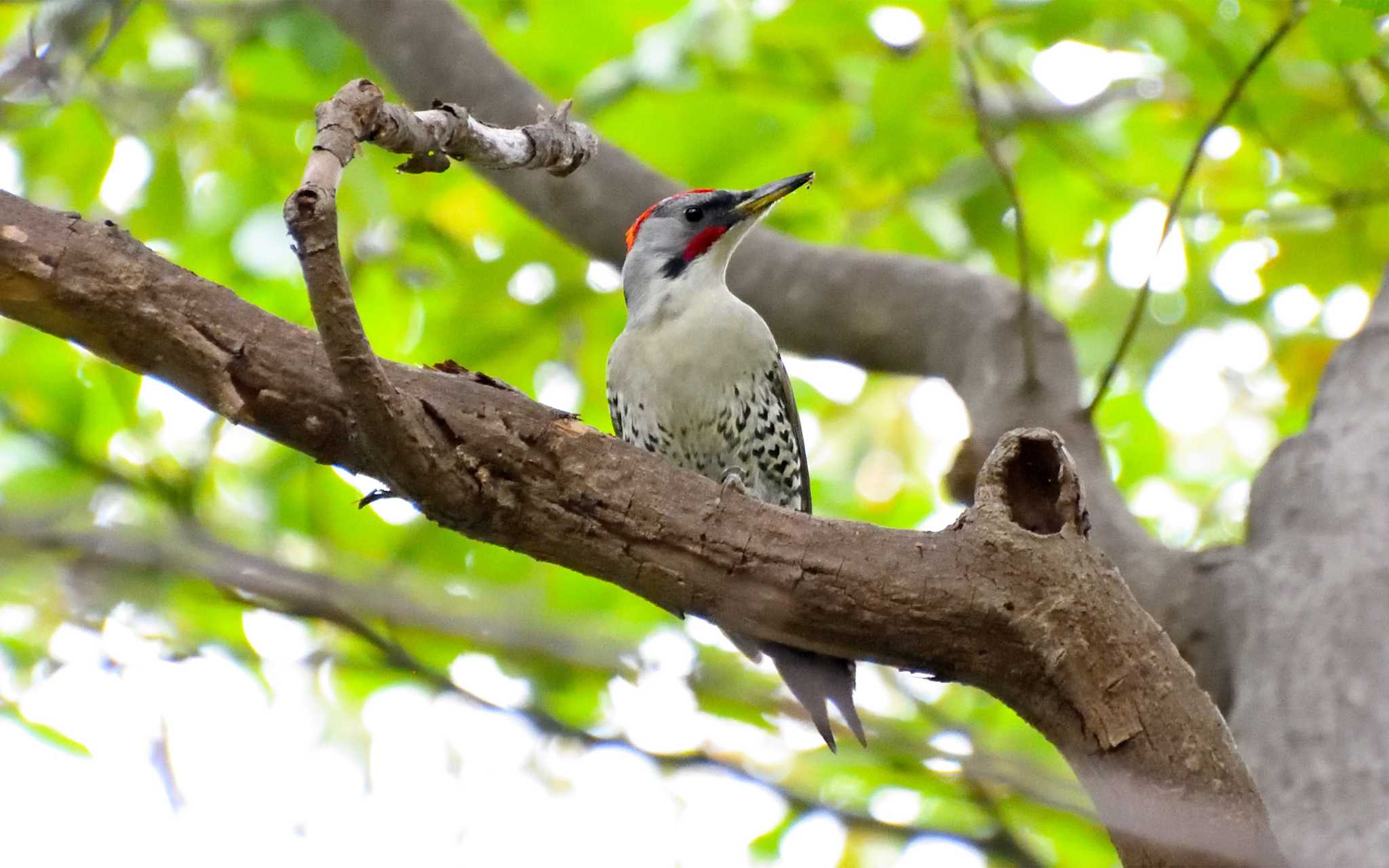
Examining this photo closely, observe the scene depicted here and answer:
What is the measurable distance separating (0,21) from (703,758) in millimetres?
4464

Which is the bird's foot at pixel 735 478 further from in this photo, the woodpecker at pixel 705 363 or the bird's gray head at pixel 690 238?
the bird's gray head at pixel 690 238

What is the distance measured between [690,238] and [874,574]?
7.17 feet

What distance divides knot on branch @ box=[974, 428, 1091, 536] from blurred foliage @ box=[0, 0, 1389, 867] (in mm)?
516

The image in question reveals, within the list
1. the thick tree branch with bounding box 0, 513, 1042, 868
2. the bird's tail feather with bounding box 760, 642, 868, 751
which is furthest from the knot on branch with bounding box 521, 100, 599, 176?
the bird's tail feather with bounding box 760, 642, 868, 751

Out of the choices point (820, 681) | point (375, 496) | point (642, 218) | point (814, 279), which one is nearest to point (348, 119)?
point (375, 496)

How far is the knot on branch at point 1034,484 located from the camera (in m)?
2.90

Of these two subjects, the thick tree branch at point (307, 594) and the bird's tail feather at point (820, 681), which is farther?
the bird's tail feather at point (820, 681)

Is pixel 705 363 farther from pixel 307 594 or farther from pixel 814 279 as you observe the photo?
pixel 307 594

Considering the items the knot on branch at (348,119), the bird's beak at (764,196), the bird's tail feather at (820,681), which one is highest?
the bird's beak at (764,196)

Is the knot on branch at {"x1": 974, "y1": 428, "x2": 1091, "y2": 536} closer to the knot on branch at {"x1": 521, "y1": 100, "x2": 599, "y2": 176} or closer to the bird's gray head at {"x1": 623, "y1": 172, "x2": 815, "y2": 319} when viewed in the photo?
the knot on branch at {"x1": 521, "y1": 100, "x2": 599, "y2": 176}

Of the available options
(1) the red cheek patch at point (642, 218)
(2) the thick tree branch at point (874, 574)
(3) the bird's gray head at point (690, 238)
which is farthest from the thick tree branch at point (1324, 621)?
(1) the red cheek patch at point (642, 218)

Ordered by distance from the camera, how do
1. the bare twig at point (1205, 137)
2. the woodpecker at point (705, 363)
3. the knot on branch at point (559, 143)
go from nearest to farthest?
1. the knot on branch at point (559, 143)
2. the bare twig at point (1205, 137)
3. the woodpecker at point (705, 363)

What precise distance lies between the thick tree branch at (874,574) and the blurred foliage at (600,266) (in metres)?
0.19

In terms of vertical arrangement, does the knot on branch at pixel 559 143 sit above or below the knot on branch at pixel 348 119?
above
